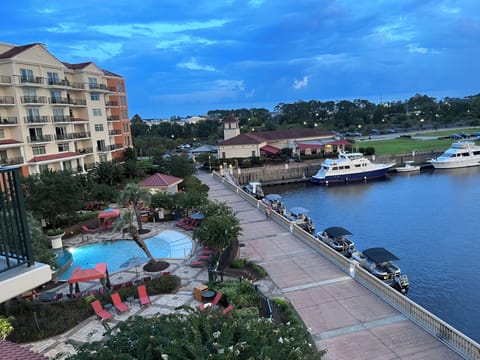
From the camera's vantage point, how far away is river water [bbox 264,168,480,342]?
2062cm

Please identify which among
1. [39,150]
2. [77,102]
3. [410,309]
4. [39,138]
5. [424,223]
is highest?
[77,102]

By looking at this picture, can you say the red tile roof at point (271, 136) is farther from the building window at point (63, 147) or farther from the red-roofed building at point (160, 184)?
the red-roofed building at point (160, 184)

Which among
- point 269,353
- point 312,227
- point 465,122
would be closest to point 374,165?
point 312,227

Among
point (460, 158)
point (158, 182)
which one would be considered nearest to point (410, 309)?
point (158, 182)

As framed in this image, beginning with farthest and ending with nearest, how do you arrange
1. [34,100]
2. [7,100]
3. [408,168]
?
[408,168], [34,100], [7,100]

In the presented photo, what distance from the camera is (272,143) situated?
68.9m

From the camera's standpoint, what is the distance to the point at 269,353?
668 cm

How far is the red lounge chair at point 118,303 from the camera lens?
15.5 metres

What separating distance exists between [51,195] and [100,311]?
15.0 m

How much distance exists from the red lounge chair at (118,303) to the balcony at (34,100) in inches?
1221

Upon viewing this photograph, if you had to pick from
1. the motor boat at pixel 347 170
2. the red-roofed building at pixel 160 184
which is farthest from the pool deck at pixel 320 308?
the motor boat at pixel 347 170

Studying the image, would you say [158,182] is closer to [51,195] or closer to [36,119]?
[51,195]

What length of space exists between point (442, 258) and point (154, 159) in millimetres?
41302

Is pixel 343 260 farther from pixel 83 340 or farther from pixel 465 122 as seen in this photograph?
pixel 465 122
